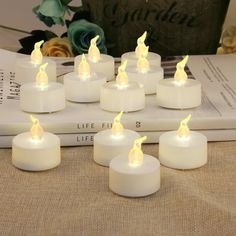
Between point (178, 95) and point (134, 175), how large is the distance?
17cm

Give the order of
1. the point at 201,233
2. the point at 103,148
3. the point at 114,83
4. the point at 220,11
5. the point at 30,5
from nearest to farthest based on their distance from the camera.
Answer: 1. the point at 201,233
2. the point at 103,148
3. the point at 114,83
4. the point at 220,11
5. the point at 30,5

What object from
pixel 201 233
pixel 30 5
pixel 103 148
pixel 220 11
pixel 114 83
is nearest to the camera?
pixel 201 233

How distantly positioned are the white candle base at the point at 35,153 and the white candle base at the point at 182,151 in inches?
3.7

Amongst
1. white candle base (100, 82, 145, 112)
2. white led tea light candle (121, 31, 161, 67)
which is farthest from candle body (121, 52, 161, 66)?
white candle base (100, 82, 145, 112)

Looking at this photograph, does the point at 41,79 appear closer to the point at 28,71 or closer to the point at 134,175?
the point at 28,71

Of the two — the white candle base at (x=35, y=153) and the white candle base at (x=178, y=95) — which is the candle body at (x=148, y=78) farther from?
the white candle base at (x=35, y=153)

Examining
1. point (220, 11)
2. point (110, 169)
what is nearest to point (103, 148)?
point (110, 169)

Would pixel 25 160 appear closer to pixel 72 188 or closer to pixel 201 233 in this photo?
pixel 72 188

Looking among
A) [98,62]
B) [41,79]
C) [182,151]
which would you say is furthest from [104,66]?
[182,151]

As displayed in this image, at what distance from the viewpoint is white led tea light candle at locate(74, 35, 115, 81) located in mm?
833

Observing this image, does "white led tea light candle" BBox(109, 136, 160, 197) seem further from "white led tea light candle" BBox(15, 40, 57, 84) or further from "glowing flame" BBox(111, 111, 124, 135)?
"white led tea light candle" BBox(15, 40, 57, 84)

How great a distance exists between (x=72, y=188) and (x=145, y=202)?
0.07 m

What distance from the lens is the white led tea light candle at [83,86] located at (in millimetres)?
760

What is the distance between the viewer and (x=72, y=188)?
0.62m
